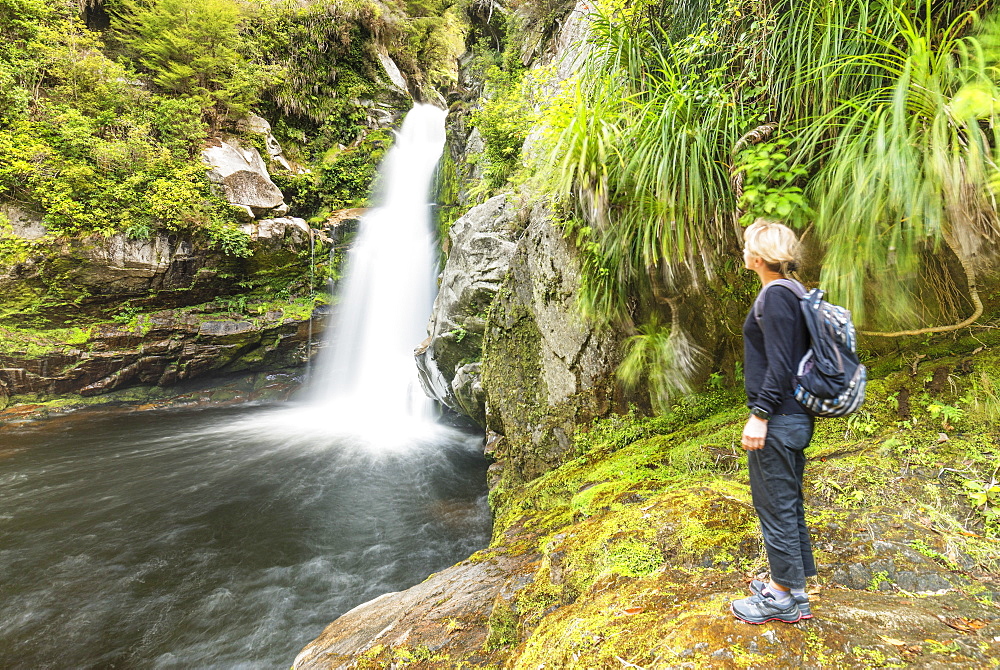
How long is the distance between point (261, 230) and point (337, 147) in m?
5.60

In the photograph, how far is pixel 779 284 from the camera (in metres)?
1.46

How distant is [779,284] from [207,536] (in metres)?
6.38

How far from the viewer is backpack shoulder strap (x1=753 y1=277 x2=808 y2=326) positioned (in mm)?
1434

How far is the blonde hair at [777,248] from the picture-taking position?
1.51 meters

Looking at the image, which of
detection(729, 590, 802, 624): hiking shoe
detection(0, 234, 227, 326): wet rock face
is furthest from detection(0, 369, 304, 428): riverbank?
detection(729, 590, 802, 624): hiking shoe

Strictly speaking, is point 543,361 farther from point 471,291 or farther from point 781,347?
point 781,347

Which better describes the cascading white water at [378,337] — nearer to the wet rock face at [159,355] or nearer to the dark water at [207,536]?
the wet rock face at [159,355]

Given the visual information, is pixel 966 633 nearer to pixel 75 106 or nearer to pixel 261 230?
pixel 261 230

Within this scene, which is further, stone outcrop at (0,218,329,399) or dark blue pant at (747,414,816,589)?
stone outcrop at (0,218,329,399)

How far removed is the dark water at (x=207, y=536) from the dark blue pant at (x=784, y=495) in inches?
149

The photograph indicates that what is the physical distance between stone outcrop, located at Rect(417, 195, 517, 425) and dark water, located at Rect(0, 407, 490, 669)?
4.88ft

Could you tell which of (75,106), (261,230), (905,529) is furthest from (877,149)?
(75,106)

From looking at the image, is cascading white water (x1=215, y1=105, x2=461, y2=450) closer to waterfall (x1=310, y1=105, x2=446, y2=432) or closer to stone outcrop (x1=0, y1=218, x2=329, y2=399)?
waterfall (x1=310, y1=105, x2=446, y2=432)

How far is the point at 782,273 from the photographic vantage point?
1.54 meters
